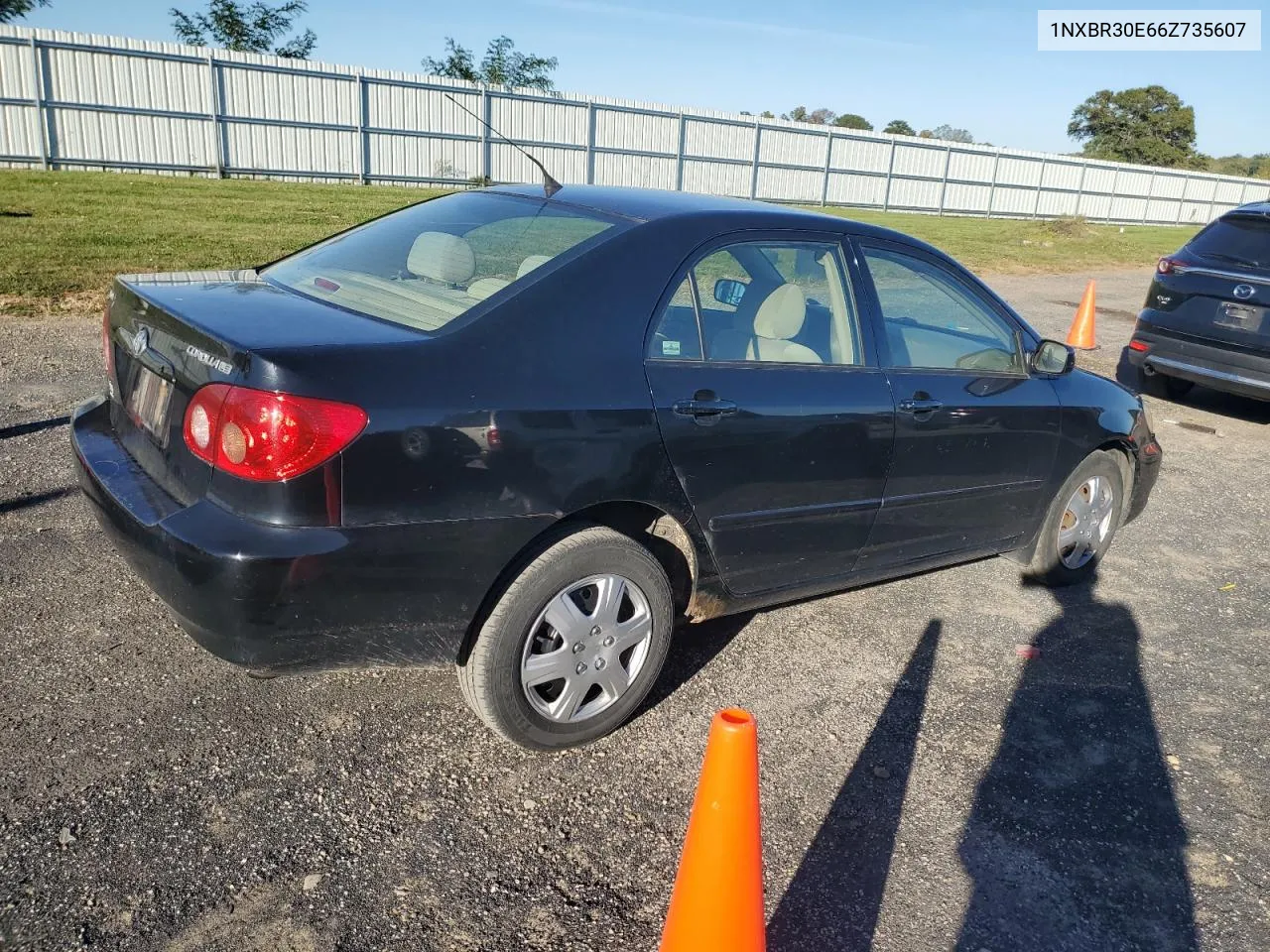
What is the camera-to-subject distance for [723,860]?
2.04 meters

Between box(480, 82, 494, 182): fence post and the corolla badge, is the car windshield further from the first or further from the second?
box(480, 82, 494, 182): fence post

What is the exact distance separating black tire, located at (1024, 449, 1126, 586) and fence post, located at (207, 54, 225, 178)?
2041 centimetres

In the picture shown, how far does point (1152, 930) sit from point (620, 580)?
1.66 m

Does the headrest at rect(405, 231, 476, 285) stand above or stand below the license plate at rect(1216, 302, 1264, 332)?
above

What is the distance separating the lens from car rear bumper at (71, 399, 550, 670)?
2.55 meters

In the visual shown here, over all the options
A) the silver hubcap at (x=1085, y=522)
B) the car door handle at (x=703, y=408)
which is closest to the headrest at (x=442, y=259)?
the car door handle at (x=703, y=408)

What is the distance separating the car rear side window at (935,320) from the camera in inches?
152

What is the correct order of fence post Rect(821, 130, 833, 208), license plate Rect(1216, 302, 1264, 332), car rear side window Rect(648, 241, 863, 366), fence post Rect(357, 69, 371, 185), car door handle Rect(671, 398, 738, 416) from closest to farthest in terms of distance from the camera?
car door handle Rect(671, 398, 738, 416)
car rear side window Rect(648, 241, 863, 366)
license plate Rect(1216, 302, 1264, 332)
fence post Rect(357, 69, 371, 185)
fence post Rect(821, 130, 833, 208)

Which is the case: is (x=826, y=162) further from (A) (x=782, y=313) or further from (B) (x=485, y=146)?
(A) (x=782, y=313)

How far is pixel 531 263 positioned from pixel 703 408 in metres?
0.70

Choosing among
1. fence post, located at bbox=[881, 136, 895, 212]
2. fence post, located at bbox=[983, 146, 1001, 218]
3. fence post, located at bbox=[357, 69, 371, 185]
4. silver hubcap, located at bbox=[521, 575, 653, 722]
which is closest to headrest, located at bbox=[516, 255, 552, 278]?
silver hubcap, located at bbox=[521, 575, 653, 722]

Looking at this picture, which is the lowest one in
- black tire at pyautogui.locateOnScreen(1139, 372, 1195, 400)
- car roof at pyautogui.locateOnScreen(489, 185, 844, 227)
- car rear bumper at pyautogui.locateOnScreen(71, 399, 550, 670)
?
black tire at pyautogui.locateOnScreen(1139, 372, 1195, 400)

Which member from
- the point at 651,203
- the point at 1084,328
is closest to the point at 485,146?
the point at 1084,328

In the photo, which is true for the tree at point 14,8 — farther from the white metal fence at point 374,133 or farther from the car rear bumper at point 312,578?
the car rear bumper at point 312,578
